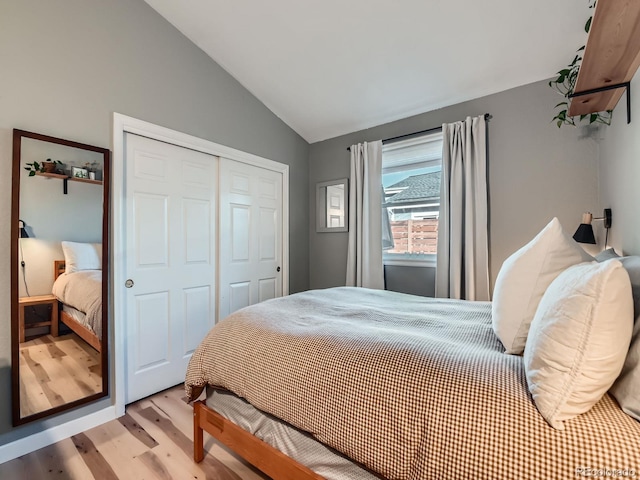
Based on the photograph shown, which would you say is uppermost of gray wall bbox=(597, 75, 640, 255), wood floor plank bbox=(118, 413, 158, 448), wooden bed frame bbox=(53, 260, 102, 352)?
gray wall bbox=(597, 75, 640, 255)

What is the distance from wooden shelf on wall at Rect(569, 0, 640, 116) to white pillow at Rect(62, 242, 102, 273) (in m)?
2.79

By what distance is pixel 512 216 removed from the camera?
8.43 ft

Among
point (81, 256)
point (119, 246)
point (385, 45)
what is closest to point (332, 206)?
point (385, 45)

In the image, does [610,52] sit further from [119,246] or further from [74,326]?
[74,326]

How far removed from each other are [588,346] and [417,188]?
256 cm

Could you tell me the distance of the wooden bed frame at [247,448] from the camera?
123cm

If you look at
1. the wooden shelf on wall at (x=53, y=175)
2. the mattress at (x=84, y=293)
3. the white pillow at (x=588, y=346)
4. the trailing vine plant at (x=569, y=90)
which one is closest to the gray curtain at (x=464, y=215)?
the trailing vine plant at (x=569, y=90)

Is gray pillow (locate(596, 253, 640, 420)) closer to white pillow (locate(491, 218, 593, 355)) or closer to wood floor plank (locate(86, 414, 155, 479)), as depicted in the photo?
white pillow (locate(491, 218, 593, 355))

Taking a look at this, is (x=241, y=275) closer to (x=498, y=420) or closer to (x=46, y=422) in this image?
(x=46, y=422)

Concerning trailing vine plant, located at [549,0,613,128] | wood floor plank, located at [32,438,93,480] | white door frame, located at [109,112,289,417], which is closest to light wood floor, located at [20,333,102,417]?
white door frame, located at [109,112,289,417]

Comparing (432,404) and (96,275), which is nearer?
(432,404)

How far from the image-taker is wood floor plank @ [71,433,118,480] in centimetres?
158

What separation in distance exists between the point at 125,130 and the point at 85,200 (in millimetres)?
594

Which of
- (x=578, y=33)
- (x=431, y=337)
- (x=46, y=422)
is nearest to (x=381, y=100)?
(x=578, y=33)
